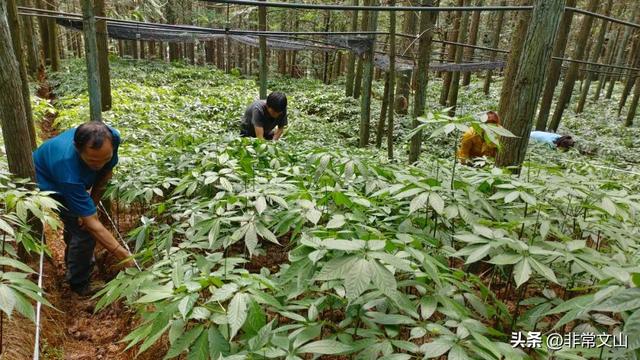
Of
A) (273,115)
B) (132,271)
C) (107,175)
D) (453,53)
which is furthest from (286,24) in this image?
(132,271)

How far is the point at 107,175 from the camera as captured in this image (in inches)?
147

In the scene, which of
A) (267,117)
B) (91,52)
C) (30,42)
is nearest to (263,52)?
(267,117)

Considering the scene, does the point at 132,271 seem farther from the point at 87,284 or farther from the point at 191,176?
the point at 87,284

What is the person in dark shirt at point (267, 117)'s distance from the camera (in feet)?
17.6

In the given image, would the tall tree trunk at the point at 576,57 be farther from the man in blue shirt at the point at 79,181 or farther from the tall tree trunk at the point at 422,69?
the man in blue shirt at the point at 79,181

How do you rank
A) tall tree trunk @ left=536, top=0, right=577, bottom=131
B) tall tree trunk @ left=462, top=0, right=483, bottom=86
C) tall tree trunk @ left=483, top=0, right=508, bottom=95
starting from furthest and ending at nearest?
tall tree trunk @ left=483, top=0, right=508, bottom=95 → tall tree trunk @ left=462, top=0, right=483, bottom=86 → tall tree trunk @ left=536, top=0, right=577, bottom=131

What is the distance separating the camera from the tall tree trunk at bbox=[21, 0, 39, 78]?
12.4 m

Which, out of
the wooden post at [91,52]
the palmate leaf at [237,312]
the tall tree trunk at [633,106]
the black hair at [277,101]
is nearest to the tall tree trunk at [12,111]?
the wooden post at [91,52]

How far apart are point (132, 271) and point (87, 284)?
1862 millimetres

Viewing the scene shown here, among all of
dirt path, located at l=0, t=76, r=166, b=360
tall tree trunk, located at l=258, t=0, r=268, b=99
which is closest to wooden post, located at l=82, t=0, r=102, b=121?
dirt path, located at l=0, t=76, r=166, b=360

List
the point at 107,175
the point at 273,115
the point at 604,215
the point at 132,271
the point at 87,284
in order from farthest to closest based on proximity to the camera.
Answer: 1. the point at 273,115
2. the point at 107,175
3. the point at 87,284
4. the point at 604,215
5. the point at 132,271

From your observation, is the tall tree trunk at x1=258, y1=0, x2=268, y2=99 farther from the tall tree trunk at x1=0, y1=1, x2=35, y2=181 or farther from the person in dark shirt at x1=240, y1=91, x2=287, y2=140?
the tall tree trunk at x1=0, y1=1, x2=35, y2=181

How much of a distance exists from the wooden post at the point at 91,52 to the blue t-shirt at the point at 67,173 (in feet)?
2.25

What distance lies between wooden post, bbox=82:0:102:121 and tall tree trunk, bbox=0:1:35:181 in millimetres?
1006
